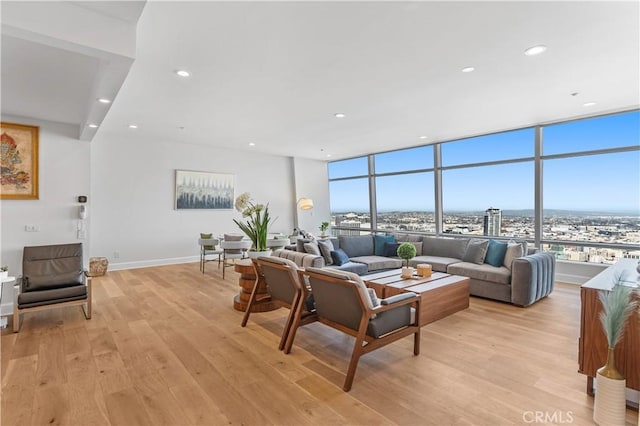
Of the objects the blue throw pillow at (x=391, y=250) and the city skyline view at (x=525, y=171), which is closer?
the city skyline view at (x=525, y=171)

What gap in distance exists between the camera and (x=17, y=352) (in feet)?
9.71

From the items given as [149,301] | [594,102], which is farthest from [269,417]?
[594,102]

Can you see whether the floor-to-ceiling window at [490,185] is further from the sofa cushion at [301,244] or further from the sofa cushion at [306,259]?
the sofa cushion at [306,259]

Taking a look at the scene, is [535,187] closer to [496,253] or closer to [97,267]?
[496,253]

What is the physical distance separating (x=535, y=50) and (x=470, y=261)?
3.32 m

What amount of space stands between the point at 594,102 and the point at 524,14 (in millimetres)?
3164

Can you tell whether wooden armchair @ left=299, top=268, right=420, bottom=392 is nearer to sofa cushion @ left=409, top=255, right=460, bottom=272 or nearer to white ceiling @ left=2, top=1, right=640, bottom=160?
white ceiling @ left=2, top=1, right=640, bottom=160

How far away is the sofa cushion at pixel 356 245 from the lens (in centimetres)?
607

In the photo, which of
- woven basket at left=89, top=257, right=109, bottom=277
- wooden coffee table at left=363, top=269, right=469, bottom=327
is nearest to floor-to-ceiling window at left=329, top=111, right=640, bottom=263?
wooden coffee table at left=363, top=269, right=469, bottom=327

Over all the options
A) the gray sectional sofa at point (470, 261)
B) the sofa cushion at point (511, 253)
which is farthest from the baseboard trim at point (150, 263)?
the sofa cushion at point (511, 253)

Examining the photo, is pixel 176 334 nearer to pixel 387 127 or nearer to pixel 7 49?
pixel 7 49

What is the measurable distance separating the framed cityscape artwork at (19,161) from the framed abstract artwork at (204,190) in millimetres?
2877

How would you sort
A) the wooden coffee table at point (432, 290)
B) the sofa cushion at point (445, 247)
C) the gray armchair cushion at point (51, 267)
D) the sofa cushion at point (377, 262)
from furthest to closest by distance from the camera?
the sofa cushion at point (445, 247)
the sofa cushion at point (377, 262)
the gray armchair cushion at point (51, 267)
the wooden coffee table at point (432, 290)

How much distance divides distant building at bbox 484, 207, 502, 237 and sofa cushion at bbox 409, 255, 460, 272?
1503 mm
